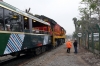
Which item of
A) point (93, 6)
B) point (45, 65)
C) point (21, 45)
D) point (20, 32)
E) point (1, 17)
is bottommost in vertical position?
point (45, 65)

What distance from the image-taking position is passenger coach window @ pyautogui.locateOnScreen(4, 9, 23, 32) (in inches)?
408

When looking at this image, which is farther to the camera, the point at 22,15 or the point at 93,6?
the point at 93,6

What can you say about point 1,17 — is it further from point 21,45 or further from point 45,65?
point 45,65

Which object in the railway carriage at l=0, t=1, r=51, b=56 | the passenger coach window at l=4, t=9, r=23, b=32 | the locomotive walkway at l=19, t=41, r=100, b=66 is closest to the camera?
the railway carriage at l=0, t=1, r=51, b=56

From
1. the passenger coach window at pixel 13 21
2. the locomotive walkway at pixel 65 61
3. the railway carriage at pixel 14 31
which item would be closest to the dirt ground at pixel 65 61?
the locomotive walkway at pixel 65 61

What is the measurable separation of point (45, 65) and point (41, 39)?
5.52 m

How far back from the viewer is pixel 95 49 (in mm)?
17219

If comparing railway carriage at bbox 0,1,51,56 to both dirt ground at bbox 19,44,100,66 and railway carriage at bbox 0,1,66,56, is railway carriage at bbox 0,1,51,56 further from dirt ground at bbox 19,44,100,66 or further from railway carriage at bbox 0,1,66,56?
dirt ground at bbox 19,44,100,66

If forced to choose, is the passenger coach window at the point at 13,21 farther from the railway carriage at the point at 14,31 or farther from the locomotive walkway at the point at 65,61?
the locomotive walkway at the point at 65,61

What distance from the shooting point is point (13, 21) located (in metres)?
11.2

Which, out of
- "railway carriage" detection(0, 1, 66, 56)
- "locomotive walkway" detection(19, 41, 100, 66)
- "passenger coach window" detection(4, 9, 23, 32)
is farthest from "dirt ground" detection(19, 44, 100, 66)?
→ "passenger coach window" detection(4, 9, 23, 32)

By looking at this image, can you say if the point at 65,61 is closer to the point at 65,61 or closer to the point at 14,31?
the point at 65,61

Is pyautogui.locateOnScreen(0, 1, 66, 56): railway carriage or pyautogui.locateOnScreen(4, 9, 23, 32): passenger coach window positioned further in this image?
pyautogui.locateOnScreen(4, 9, 23, 32): passenger coach window

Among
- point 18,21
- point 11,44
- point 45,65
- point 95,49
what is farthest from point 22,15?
point 95,49
